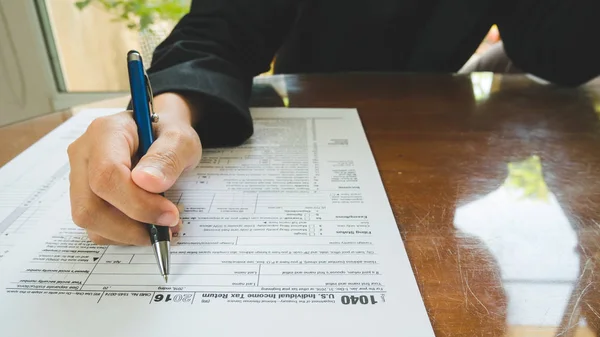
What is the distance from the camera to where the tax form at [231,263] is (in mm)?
252

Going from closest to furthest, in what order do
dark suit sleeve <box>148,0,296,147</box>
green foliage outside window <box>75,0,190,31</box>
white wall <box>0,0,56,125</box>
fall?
dark suit sleeve <box>148,0,296,147</box> → white wall <box>0,0,56,125</box> → green foliage outside window <box>75,0,190,31</box>

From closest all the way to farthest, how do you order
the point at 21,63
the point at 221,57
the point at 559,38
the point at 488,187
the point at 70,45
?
the point at 488,187
the point at 221,57
the point at 559,38
the point at 21,63
the point at 70,45

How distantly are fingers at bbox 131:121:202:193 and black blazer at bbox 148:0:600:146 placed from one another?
0.35ft

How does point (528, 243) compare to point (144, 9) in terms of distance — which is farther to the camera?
point (144, 9)

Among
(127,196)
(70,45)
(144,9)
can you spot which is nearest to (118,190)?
(127,196)

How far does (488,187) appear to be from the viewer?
15.9 inches

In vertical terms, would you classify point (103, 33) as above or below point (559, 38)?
below

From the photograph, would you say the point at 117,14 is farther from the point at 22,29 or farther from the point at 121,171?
the point at 121,171

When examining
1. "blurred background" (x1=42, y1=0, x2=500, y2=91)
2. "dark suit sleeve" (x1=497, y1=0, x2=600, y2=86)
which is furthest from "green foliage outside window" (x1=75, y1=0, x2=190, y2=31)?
"dark suit sleeve" (x1=497, y1=0, x2=600, y2=86)

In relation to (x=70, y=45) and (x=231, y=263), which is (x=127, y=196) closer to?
(x=231, y=263)

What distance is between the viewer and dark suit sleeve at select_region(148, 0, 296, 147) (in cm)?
48

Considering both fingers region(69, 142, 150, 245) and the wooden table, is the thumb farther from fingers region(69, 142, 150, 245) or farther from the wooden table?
the wooden table

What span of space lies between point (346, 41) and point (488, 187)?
49cm

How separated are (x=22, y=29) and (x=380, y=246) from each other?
1.28 metres
